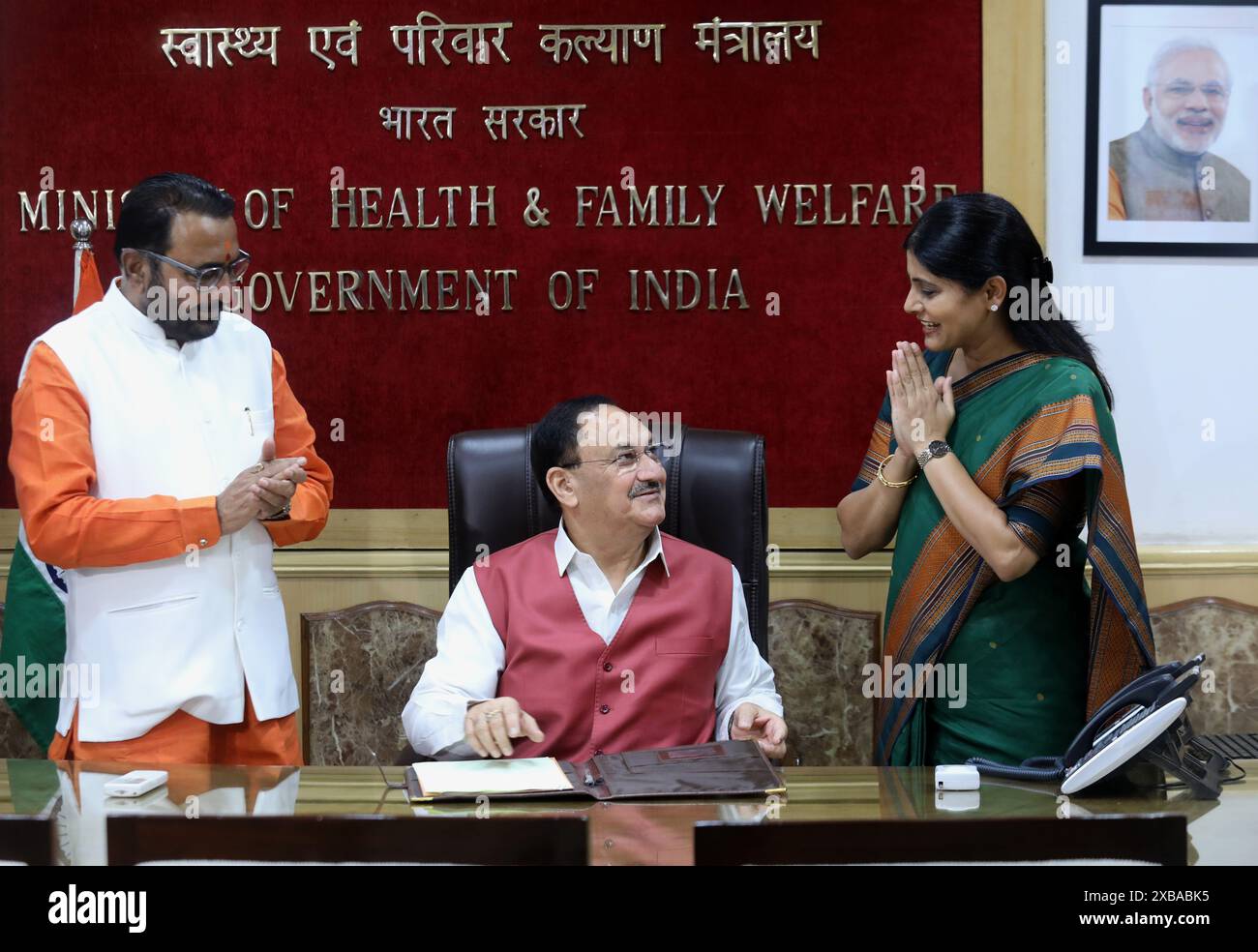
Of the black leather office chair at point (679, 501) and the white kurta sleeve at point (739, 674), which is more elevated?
the black leather office chair at point (679, 501)

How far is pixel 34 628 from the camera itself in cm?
303

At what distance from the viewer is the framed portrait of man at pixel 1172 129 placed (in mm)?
3373

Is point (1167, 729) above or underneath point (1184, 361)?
underneath

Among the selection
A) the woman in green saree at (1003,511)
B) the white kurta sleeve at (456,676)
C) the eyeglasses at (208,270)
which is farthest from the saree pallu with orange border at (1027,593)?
the eyeglasses at (208,270)

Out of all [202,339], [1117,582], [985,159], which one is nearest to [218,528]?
[202,339]

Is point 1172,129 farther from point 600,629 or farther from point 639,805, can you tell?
point 639,805

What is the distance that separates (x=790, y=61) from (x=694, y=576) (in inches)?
61.9

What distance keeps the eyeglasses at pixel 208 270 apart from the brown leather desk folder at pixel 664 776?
45.6 inches

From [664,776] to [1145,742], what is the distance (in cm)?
67

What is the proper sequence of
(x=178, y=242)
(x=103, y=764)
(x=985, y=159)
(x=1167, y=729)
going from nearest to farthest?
(x=1167, y=729), (x=103, y=764), (x=178, y=242), (x=985, y=159)

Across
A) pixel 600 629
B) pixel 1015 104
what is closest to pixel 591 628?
pixel 600 629

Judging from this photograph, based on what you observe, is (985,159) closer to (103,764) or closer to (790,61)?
(790,61)

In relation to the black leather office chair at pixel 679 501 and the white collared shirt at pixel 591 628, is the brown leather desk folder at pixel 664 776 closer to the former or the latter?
the white collared shirt at pixel 591 628

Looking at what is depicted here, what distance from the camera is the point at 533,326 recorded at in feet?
11.5
